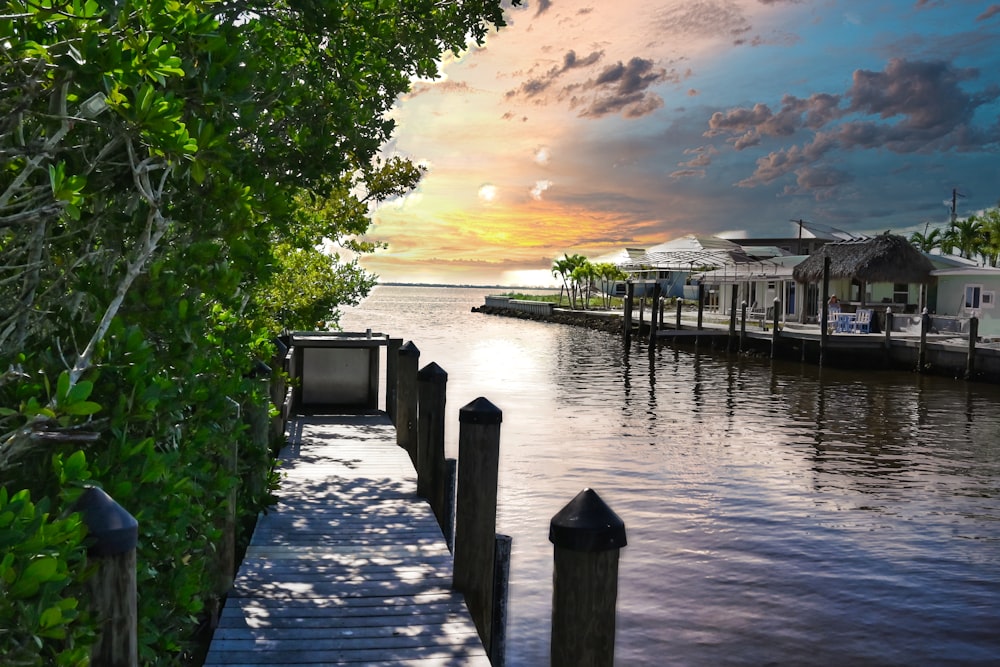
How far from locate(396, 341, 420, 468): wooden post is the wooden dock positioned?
3.06 ft

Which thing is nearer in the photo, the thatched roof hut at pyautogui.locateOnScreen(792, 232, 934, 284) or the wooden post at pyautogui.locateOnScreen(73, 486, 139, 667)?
the wooden post at pyautogui.locateOnScreen(73, 486, 139, 667)

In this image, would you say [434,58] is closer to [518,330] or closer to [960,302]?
[960,302]

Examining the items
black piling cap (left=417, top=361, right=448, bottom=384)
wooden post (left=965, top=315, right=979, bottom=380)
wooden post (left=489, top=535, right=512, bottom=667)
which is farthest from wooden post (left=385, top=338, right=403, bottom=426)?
wooden post (left=965, top=315, right=979, bottom=380)

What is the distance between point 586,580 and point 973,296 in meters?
43.8

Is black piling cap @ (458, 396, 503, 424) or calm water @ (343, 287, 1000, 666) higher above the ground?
black piling cap @ (458, 396, 503, 424)

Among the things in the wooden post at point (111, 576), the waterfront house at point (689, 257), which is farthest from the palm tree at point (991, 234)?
the wooden post at point (111, 576)

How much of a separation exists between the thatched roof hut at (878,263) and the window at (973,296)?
1990 mm

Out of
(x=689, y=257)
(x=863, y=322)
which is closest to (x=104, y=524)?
(x=863, y=322)

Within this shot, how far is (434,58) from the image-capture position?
9.59 meters

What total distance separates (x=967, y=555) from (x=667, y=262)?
4087 centimetres

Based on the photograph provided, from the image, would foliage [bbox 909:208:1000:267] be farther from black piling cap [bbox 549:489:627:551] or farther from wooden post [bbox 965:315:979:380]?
black piling cap [bbox 549:489:627:551]

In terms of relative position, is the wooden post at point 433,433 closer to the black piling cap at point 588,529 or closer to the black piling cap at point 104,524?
the black piling cap at point 588,529

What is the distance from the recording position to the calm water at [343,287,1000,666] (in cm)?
853

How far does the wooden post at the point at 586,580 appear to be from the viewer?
3.02 m
